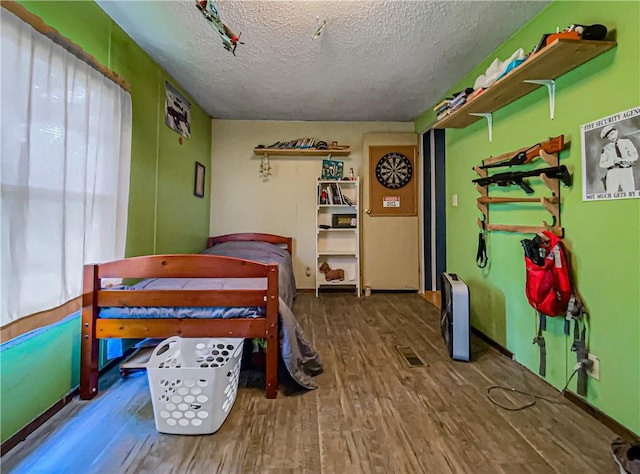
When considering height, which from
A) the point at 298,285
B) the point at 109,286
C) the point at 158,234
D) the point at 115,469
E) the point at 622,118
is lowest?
the point at 115,469

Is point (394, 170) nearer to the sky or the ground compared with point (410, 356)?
nearer to the sky

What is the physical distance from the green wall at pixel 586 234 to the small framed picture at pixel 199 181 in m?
2.99

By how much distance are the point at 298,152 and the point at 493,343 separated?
10.0 ft

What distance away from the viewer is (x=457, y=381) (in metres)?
1.90

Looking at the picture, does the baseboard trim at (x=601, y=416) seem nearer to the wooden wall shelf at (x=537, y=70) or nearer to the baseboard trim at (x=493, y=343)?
the baseboard trim at (x=493, y=343)

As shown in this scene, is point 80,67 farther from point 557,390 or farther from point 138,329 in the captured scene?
point 557,390

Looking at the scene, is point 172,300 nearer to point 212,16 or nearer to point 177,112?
point 212,16

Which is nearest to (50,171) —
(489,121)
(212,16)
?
(212,16)

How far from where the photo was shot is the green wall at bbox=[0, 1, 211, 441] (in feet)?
4.55

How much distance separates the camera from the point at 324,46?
2318 mm

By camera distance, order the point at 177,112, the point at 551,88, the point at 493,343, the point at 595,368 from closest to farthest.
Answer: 1. the point at 595,368
2. the point at 551,88
3. the point at 493,343
4. the point at 177,112

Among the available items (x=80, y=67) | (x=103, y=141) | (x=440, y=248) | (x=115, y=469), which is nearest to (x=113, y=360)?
(x=115, y=469)

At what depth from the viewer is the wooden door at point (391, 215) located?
13.5 feet

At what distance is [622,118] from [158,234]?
308cm
